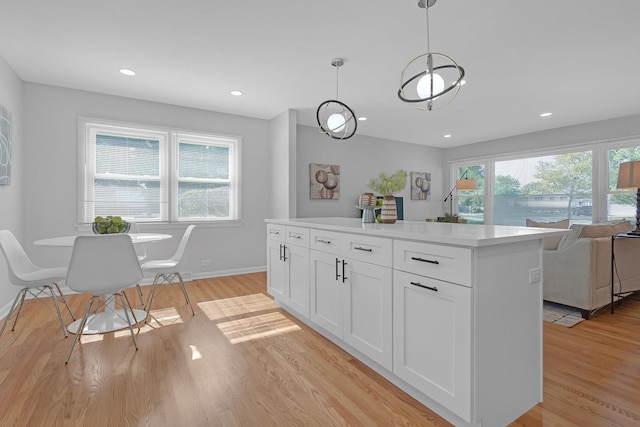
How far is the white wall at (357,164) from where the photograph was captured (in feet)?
18.9

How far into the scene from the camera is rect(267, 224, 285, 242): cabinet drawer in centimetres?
307

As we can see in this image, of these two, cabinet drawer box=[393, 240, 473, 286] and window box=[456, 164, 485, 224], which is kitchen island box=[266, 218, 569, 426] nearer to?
cabinet drawer box=[393, 240, 473, 286]

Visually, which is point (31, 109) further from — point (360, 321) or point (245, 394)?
point (360, 321)

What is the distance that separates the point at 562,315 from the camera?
306cm

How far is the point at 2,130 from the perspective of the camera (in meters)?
2.99

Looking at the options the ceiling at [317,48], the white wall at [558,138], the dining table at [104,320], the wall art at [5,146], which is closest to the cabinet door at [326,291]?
the dining table at [104,320]

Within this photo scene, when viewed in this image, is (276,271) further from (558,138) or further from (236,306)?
(558,138)

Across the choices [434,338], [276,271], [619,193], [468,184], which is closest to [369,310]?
[434,338]

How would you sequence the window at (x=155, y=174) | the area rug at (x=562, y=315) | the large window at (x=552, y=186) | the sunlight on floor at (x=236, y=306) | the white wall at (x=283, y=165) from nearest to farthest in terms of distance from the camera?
the area rug at (x=562, y=315), the sunlight on floor at (x=236, y=306), the window at (x=155, y=174), the white wall at (x=283, y=165), the large window at (x=552, y=186)

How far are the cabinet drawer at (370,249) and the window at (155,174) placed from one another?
3322 mm

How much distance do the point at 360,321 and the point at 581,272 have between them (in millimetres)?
2431

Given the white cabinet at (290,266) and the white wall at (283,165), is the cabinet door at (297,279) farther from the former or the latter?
the white wall at (283,165)

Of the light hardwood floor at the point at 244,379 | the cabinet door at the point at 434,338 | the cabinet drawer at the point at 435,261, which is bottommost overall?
the light hardwood floor at the point at 244,379

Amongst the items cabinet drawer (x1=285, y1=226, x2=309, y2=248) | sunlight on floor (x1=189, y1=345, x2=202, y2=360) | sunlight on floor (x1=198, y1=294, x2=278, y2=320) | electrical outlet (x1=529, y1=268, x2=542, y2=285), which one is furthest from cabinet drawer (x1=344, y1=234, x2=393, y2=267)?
sunlight on floor (x1=198, y1=294, x2=278, y2=320)
